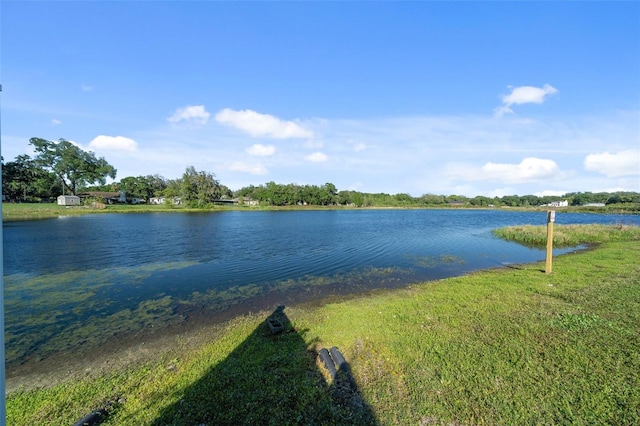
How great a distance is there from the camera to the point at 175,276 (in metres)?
14.4

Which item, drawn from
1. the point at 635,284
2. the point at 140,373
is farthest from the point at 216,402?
the point at 635,284

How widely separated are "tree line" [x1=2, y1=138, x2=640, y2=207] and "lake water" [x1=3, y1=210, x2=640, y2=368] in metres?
60.6

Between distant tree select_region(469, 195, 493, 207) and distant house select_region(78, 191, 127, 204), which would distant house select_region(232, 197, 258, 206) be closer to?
distant house select_region(78, 191, 127, 204)

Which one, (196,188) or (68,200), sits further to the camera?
(196,188)

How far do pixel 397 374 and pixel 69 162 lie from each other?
4070 inches

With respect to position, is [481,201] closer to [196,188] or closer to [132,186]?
[196,188]

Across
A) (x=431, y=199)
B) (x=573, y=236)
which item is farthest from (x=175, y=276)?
(x=431, y=199)

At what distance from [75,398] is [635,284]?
16.3 metres

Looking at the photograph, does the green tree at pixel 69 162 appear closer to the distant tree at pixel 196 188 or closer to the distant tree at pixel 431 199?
the distant tree at pixel 196 188

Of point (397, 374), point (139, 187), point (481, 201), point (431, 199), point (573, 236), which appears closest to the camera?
point (397, 374)

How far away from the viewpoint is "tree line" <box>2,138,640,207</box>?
71.1m

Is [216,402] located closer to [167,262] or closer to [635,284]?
[635,284]

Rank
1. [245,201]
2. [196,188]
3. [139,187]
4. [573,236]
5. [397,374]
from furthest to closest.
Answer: [245,201] → [139,187] → [196,188] → [573,236] → [397,374]

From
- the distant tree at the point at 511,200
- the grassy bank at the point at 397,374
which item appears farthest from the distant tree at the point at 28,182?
the distant tree at the point at 511,200
